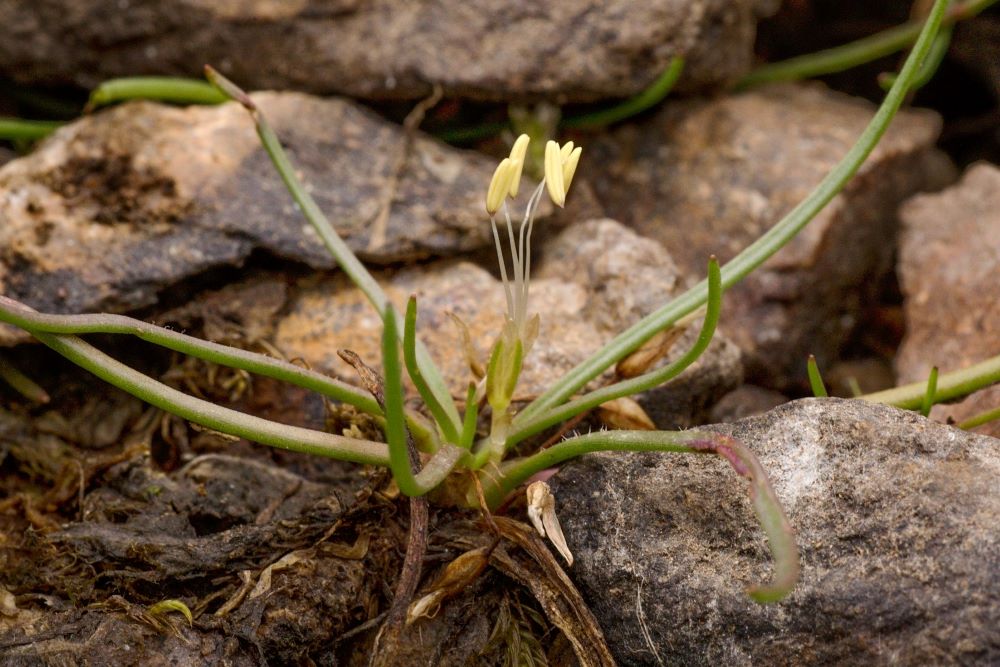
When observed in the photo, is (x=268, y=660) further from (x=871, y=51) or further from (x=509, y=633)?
(x=871, y=51)

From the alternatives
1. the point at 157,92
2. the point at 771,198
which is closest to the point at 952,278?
the point at 771,198

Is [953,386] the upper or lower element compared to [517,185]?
lower

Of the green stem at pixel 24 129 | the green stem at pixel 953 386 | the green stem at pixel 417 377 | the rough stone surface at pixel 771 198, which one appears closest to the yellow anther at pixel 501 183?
the green stem at pixel 417 377

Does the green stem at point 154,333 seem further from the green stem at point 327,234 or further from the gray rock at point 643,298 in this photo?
the gray rock at point 643,298

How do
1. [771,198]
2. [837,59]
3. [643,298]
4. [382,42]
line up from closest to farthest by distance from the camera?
[643,298] → [382,42] → [771,198] → [837,59]

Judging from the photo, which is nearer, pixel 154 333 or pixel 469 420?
pixel 154 333

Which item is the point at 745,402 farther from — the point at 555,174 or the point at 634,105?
the point at 555,174
